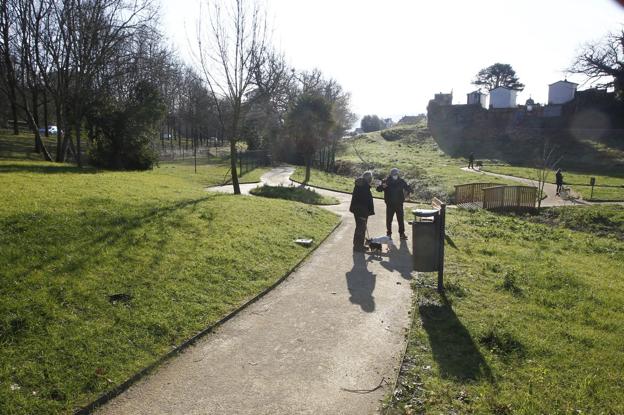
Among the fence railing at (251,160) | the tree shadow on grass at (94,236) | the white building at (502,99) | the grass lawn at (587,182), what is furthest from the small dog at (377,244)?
the white building at (502,99)

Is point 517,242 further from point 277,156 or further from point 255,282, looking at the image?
point 277,156

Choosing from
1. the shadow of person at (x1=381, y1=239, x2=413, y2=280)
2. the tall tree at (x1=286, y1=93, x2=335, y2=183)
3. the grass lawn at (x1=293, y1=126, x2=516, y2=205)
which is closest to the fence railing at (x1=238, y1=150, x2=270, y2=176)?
the grass lawn at (x1=293, y1=126, x2=516, y2=205)

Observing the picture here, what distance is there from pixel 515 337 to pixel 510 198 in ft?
54.8

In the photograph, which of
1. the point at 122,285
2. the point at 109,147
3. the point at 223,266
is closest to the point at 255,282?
the point at 223,266

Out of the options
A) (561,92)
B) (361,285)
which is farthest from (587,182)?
(561,92)

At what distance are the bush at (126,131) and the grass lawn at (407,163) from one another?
9.67 meters

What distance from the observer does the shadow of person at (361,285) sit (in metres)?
7.05

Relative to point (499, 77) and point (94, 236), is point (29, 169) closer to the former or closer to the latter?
point (94, 236)

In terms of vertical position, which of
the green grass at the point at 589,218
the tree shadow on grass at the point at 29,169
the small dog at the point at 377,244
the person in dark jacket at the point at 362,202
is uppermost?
the tree shadow on grass at the point at 29,169

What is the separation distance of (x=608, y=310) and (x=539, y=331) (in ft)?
6.44

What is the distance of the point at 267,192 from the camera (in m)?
20.0

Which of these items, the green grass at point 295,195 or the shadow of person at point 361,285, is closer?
the shadow of person at point 361,285

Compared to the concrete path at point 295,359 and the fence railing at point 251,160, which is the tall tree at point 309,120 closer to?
the fence railing at point 251,160

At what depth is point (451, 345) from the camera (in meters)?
5.59
